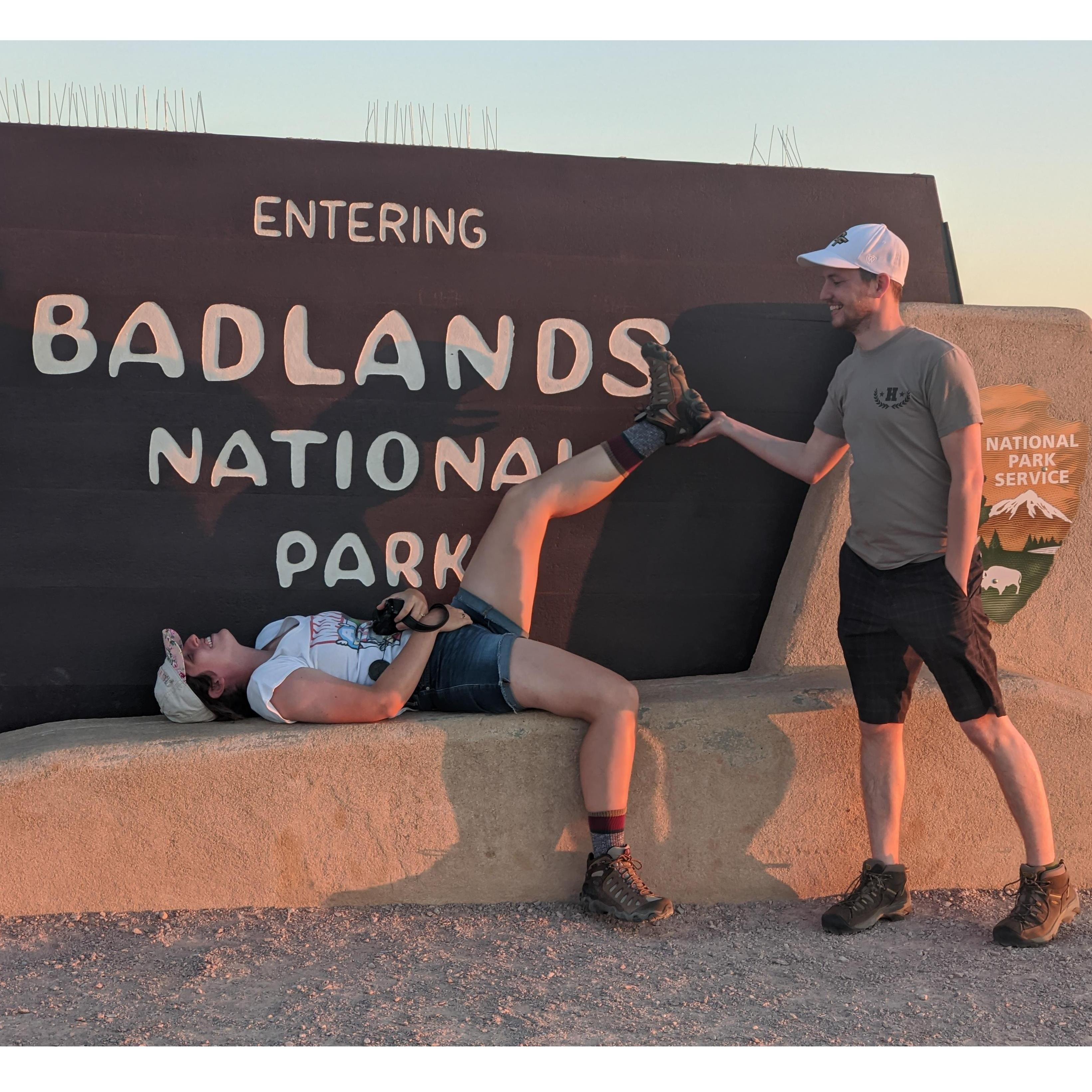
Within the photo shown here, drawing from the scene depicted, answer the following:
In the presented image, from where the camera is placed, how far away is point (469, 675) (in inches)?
131

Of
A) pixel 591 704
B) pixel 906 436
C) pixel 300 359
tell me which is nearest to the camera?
pixel 906 436

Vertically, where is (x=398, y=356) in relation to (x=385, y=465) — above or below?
above

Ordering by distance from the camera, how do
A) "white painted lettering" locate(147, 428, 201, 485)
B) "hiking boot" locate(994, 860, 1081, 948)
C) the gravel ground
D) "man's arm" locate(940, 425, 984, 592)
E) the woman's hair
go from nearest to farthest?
1. the gravel ground
2. "man's arm" locate(940, 425, 984, 592)
3. "hiking boot" locate(994, 860, 1081, 948)
4. the woman's hair
5. "white painted lettering" locate(147, 428, 201, 485)

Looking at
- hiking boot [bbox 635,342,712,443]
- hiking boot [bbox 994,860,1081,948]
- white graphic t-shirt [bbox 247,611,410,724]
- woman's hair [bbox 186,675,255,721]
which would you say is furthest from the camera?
hiking boot [bbox 635,342,712,443]

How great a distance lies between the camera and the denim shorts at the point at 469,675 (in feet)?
10.8

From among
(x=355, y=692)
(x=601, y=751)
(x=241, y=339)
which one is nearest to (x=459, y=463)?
(x=241, y=339)

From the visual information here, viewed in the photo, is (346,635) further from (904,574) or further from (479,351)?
(904,574)

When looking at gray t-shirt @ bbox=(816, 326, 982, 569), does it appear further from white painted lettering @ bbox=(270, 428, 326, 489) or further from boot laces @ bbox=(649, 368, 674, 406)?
white painted lettering @ bbox=(270, 428, 326, 489)

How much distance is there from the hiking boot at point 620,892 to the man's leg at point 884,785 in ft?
2.12

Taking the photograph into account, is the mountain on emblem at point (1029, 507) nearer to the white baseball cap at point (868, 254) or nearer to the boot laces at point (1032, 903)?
the white baseball cap at point (868, 254)

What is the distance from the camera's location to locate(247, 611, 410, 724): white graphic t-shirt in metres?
3.27

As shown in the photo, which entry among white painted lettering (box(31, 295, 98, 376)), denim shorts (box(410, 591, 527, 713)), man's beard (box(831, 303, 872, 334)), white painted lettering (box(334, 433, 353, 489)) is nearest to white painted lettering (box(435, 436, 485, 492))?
white painted lettering (box(334, 433, 353, 489))

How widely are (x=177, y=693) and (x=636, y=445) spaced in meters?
1.65

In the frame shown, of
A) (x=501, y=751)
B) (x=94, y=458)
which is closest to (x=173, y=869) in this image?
(x=501, y=751)
